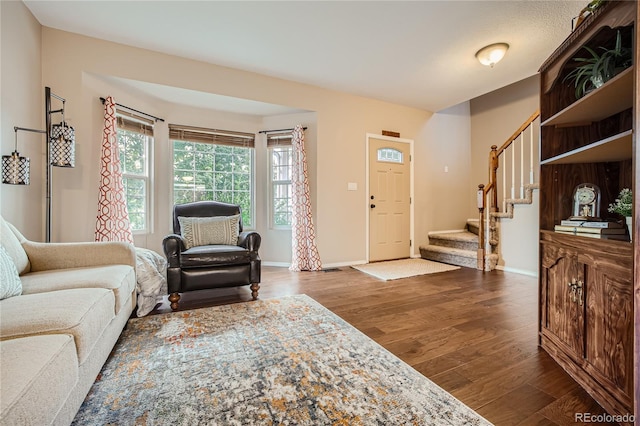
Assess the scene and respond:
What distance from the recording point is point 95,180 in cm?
293

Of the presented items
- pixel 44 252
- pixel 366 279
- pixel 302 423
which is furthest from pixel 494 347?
pixel 44 252

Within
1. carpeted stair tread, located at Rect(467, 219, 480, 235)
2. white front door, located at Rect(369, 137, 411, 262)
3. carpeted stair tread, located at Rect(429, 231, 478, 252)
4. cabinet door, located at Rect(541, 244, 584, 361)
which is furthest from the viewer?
carpeted stair tread, located at Rect(467, 219, 480, 235)

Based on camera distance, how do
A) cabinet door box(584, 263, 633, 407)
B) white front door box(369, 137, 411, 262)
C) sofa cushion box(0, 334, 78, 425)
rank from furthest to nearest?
white front door box(369, 137, 411, 262) → cabinet door box(584, 263, 633, 407) → sofa cushion box(0, 334, 78, 425)

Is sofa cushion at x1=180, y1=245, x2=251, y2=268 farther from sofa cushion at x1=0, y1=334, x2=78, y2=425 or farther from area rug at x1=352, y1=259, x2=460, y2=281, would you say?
area rug at x1=352, y1=259, x2=460, y2=281

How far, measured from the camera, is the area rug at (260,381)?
1.17 meters

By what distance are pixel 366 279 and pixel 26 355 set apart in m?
3.05

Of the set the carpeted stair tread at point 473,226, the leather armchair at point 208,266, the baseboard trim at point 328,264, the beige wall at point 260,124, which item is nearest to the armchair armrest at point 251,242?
the leather armchair at point 208,266

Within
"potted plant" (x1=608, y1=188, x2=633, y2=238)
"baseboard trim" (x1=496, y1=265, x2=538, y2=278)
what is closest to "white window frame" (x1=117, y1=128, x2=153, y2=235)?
"potted plant" (x1=608, y1=188, x2=633, y2=238)

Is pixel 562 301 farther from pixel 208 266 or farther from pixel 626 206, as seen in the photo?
pixel 208 266

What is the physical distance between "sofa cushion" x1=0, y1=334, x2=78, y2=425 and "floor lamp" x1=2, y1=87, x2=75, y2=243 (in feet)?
5.85

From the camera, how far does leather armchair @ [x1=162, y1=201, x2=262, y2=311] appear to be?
2467 mm

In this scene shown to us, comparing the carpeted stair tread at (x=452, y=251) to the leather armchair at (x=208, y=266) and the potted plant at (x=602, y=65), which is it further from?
the leather armchair at (x=208, y=266)

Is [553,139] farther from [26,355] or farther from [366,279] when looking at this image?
[26,355]

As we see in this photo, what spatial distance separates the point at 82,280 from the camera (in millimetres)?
1579
